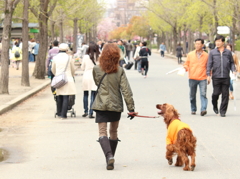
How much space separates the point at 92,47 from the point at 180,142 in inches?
218

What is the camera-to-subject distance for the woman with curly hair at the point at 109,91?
6.96 m

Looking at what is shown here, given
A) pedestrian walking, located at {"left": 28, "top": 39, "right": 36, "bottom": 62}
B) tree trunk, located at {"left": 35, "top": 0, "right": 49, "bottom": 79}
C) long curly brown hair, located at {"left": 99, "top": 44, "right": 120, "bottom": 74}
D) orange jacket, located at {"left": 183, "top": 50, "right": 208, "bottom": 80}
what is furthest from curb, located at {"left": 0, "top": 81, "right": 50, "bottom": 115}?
pedestrian walking, located at {"left": 28, "top": 39, "right": 36, "bottom": 62}

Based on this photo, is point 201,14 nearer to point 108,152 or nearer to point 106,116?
point 106,116

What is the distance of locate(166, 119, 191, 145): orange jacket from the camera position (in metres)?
6.71

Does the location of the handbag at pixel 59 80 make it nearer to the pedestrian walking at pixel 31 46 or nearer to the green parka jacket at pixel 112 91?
the green parka jacket at pixel 112 91

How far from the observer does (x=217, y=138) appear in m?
9.34

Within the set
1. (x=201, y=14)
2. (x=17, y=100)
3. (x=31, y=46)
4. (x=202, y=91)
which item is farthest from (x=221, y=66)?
(x=201, y=14)

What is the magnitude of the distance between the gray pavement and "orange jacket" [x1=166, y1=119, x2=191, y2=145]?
0.38 metres

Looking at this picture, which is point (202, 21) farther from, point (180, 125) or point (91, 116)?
point (180, 125)

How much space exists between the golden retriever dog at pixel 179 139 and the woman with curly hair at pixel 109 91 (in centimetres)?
48

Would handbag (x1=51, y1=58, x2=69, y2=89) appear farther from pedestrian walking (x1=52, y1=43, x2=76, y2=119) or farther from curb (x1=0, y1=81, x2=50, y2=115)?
curb (x1=0, y1=81, x2=50, y2=115)

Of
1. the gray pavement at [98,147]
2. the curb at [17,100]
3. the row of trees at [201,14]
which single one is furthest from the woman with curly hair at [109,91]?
the row of trees at [201,14]

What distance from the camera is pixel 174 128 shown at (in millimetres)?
6770

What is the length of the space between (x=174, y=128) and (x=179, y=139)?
6.7 inches
